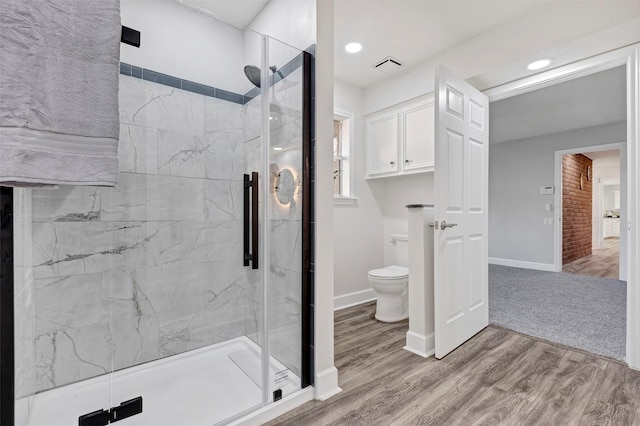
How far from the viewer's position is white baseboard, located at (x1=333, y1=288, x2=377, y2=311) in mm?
3165

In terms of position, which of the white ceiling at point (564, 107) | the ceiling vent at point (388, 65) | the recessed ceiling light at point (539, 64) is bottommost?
the recessed ceiling light at point (539, 64)

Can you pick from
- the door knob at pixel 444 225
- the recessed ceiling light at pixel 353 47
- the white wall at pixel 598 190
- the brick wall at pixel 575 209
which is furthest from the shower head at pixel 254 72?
the white wall at pixel 598 190

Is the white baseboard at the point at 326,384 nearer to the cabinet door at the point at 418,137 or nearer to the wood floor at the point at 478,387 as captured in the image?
the wood floor at the point at 478,387

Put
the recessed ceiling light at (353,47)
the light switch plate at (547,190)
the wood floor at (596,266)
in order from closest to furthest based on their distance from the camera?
1. the recessed ceiling light at (353,47)
2. the wood floor at (596,266)
3. the light switch plate at (547,190)

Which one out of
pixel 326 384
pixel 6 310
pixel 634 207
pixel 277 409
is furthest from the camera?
pixel 634 207

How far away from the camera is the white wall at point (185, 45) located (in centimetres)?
161

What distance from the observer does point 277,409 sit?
1521mm

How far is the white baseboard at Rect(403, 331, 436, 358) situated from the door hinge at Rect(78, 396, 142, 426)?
1.70 metres

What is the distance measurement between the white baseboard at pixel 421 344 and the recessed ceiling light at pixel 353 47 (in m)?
2.41

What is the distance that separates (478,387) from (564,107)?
4146 mm

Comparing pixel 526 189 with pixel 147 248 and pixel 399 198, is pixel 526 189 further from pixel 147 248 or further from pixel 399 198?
pixel 147 248

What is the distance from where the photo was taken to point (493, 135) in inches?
212

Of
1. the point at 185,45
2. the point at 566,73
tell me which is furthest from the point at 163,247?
the point at 566,73

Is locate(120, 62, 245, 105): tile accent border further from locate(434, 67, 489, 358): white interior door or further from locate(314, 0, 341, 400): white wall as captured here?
locate(434, 67, 489, 358): white interior door
